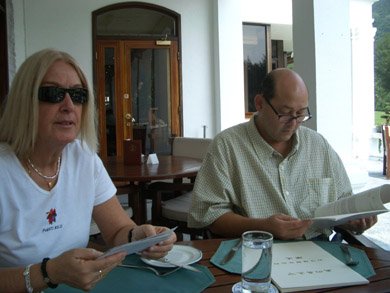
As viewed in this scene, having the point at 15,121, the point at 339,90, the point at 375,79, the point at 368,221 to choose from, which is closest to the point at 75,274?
the point at 15,121

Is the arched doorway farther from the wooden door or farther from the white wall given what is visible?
the white wall

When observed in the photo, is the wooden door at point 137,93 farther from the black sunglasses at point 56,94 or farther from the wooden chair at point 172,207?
the black sunglasses at point 56,94

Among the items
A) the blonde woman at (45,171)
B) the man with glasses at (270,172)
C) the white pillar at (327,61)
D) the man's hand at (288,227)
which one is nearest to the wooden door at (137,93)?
the white pillar at (327,61)

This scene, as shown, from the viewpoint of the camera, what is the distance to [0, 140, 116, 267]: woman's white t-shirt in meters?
1.08

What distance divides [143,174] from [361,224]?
153 cm

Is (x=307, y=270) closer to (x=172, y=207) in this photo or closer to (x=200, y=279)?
(x=200, y=279)

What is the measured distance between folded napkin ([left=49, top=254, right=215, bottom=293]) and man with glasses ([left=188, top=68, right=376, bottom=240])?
486mm

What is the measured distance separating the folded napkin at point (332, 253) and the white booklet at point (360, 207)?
9 centimetres

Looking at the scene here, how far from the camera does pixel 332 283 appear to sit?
0.89 meters

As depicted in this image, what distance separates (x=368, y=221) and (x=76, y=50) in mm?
5131

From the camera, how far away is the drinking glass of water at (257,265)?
0.82 m

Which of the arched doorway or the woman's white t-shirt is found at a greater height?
the arched doorway

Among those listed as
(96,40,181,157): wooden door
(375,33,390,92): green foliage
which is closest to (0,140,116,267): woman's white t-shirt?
(96,40,181,157): wooden door

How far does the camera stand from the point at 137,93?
5.87 m
